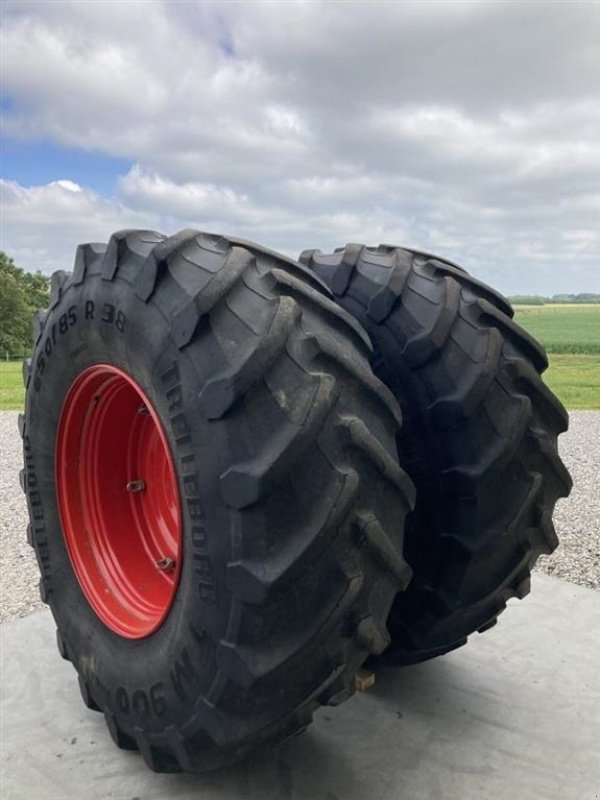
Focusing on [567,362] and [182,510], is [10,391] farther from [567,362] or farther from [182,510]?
[567,362]

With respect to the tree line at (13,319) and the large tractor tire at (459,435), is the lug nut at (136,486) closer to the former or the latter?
the large tractor tire at (459,435)

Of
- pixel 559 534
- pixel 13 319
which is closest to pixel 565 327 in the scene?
pixel 13 319

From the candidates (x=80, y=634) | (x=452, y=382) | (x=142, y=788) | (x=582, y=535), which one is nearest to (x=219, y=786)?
(x=142, y=788)

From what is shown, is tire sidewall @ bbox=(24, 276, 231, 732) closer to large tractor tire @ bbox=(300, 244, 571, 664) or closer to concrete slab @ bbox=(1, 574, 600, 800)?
concrete slab @ bbox=(1, 574, 600, 800)

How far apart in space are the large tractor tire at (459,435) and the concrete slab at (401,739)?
0.39 m

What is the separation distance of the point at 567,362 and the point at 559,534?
23.0 metres

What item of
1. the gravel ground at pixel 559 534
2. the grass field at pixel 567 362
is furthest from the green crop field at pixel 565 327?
the gravel ground at pixel 559 534

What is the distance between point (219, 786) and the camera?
246 centimetres

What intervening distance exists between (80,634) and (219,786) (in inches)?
28.7

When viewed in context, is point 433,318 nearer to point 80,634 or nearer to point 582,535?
point 80,634

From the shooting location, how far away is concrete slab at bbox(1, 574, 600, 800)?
2449mm

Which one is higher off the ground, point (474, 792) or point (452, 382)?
point (452, 382)

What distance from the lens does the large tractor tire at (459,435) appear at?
238cm

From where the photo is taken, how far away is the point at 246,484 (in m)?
1.71
